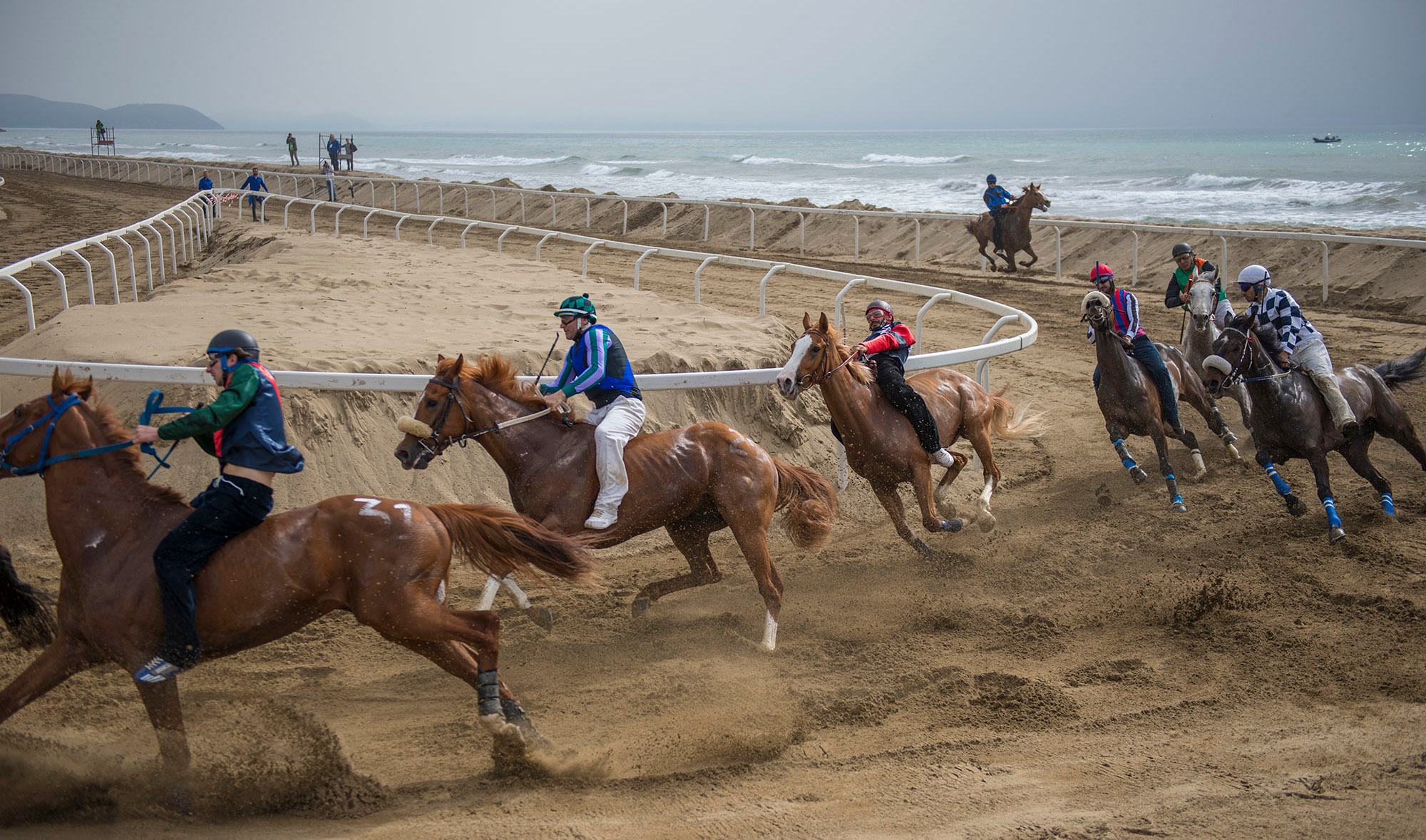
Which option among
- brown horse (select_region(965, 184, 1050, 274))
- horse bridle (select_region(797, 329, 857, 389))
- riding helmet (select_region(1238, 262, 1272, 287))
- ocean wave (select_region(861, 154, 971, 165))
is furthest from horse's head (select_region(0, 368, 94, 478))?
ocean wave (select_region(861, 154, 971, 165))

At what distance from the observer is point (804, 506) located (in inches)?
240

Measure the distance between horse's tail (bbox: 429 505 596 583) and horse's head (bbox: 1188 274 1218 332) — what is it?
289 inches

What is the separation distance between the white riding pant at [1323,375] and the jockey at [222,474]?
7421mm

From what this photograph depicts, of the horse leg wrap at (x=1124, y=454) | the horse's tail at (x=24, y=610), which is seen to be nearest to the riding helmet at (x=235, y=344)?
the horse's tail at (x=24, y=610)

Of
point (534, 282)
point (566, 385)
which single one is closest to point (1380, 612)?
point (566, 385)

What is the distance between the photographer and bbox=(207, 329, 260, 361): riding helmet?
164 inches

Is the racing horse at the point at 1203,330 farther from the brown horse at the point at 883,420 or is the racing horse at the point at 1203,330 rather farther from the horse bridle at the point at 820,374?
the horse bridle at the point at 820,374

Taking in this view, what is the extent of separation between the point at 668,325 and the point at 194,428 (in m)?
6.00

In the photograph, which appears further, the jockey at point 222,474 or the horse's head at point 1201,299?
the horse's head at point 1201,299

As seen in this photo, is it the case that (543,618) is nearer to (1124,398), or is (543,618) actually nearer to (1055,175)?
(1124,398)

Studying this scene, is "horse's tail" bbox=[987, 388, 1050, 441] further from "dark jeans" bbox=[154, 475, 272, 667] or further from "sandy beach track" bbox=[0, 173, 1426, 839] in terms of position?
"dark jeans" bbox=[154, 475, 272, 667]

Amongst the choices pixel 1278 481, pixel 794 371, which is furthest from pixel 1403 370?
pixel 794 371

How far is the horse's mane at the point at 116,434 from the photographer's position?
416 cm

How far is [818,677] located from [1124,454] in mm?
4714
